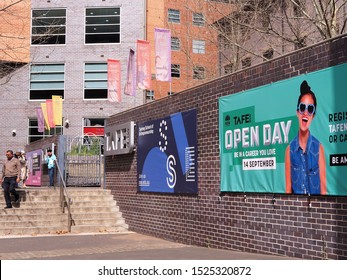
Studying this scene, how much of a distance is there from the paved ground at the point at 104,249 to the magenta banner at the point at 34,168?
34.8 feet

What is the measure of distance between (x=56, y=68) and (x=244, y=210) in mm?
27809

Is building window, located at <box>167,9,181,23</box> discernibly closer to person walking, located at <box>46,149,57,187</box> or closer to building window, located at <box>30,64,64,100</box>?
building window, located at <box>30,64,64,100</box>

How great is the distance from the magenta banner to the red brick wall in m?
9.83

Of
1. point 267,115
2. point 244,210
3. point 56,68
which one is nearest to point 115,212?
point 244,210

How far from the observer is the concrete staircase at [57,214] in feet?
45.5

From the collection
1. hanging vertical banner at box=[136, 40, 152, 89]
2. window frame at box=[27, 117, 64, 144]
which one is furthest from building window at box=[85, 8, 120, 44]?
hanging vertical banner at box=[136, 40, 152, 89]

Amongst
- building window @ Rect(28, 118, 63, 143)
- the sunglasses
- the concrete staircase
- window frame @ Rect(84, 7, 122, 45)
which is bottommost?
the concrete staircase

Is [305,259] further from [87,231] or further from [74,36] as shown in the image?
[74,36]

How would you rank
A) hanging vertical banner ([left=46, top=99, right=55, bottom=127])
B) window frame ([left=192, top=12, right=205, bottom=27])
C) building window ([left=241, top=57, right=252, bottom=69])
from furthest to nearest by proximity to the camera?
hanging vertical banner ([left=46, top=99, right=55, bottom=127])
building window ([left=241, top=57, right=252, bottom=69])
window frame ([left=192, top=12, right=205, bottom=27])

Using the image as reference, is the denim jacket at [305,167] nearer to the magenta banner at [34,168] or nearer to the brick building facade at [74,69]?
the magenta banner at [34,168]

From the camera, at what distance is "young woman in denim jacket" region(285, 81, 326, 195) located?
759cm

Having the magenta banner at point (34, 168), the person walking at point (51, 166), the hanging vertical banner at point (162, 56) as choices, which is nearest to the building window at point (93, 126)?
the magenta banner at point (34, 168)

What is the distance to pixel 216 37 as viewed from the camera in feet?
73.4

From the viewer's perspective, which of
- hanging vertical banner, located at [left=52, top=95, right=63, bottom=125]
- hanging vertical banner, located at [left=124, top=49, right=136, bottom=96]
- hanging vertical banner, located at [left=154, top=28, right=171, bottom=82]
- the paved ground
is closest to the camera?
the paved ground
